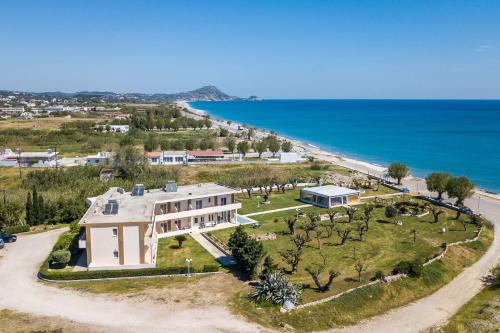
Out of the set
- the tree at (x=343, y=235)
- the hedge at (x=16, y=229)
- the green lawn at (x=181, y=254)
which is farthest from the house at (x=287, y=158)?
the hedge at (x=16, y=229)

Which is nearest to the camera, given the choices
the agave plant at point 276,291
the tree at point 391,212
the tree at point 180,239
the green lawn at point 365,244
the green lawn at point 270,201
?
the agave plant at point 276,291

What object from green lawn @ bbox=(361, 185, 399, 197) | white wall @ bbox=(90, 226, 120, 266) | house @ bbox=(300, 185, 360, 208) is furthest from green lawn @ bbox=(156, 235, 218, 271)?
green lawn @ bbox=(361, 185, 399, 197)

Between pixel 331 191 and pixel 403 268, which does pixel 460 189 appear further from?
pixel 403 268

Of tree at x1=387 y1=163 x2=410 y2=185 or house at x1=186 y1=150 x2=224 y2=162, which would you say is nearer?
tree at x1=387 y1=163 x2=410 y2=185

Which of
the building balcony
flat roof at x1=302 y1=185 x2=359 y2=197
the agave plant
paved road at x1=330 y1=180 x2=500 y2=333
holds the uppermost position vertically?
the building balcony

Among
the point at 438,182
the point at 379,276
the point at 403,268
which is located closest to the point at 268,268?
the point at 379,276

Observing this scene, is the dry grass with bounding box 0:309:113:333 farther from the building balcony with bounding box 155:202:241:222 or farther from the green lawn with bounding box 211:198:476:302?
the building balcony with bounding box 155:202:241:222

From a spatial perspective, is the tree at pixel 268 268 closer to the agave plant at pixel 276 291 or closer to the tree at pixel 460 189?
the agave plant at pixel 276 291
